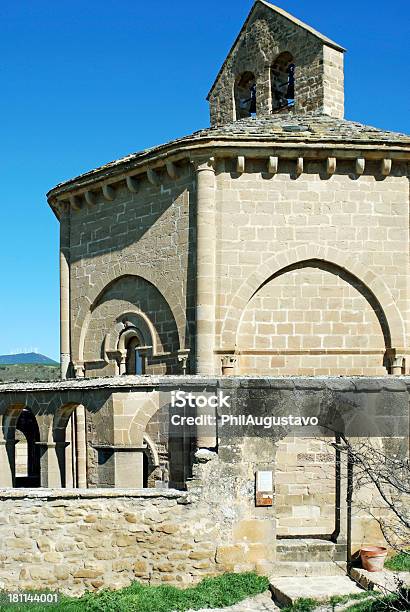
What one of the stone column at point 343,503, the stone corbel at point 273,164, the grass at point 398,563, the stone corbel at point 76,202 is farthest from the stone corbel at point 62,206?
the grass at point 398,563

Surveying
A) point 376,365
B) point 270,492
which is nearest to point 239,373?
point 376,365

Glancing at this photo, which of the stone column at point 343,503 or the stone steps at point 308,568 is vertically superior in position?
the stone column at point 343,503

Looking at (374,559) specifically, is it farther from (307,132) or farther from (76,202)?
(76,202)

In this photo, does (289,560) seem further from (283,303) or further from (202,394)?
(283,303)

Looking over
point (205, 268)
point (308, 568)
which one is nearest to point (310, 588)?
point (308, 568)

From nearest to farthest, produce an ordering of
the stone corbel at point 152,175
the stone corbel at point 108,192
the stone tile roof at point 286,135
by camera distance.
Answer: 1. the stone tile roof at point 286,135
2. the stone corbel at point 152,175
3. the stone corbel at point 108,192

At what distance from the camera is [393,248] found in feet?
45.4

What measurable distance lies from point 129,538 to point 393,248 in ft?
24.5

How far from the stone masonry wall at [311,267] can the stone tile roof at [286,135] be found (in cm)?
53

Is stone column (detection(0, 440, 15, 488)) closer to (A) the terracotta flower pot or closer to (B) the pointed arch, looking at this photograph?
(B) the pointed arch

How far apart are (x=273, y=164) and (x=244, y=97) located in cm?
741

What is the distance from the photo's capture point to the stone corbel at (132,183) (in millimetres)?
14828

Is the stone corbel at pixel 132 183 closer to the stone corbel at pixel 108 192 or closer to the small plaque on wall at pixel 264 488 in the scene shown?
the stone corbel at pixel 108 192

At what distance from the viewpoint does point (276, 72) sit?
750 inches
